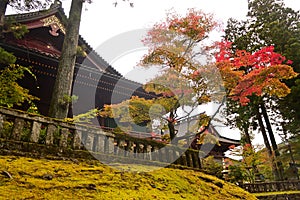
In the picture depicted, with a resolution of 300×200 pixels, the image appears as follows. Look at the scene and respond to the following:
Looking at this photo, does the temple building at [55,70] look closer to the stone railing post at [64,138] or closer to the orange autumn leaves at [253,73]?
the orange autumn leaves at [253,73]

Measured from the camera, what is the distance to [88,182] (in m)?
3.22

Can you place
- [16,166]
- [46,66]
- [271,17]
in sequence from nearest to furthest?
[16,166] < [46,66] < [271,17]

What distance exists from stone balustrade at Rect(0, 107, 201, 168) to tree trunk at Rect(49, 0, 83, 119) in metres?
1.95

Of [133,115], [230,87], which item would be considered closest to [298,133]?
[230,87]

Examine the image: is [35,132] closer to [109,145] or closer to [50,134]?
[50,134]

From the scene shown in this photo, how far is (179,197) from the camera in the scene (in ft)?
12.5

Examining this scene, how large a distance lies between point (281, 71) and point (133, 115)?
6.30m

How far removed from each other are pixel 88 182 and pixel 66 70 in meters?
4.45

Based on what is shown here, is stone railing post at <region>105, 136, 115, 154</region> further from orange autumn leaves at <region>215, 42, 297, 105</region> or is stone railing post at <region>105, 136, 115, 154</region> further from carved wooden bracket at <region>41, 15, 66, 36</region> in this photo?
carved wooden bracket at <region>41, 15, 66, 36</region>

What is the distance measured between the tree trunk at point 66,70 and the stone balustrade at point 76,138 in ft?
6.38

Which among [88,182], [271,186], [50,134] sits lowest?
[271,186]

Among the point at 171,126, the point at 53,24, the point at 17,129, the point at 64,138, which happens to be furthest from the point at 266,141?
the point at 17,129

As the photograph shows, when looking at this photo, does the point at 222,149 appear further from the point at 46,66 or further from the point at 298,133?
the point at 46,66

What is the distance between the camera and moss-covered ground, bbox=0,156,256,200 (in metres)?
2.72
